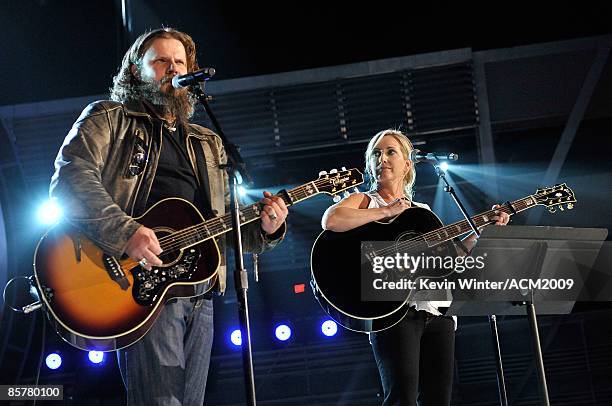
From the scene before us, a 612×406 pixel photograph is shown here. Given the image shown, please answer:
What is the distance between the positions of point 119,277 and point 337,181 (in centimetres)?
110

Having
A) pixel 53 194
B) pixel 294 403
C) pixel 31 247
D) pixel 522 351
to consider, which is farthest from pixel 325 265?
pixel 31 247

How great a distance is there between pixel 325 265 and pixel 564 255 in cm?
122

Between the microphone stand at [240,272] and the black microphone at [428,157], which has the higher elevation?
the black microphone at [428,157]

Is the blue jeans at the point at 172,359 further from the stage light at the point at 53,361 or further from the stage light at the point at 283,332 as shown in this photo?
the stage light at the point at 53,361

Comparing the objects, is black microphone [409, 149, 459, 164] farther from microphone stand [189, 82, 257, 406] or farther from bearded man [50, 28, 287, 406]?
microphone stand [189, 82, 257, 406]

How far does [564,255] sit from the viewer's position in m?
2.93

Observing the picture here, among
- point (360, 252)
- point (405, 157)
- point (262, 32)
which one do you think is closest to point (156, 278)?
point (360, 252)

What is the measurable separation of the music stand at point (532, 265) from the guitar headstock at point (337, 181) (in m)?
0.69

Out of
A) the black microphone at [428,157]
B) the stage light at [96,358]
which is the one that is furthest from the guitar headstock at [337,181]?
the stage light at [96,358]

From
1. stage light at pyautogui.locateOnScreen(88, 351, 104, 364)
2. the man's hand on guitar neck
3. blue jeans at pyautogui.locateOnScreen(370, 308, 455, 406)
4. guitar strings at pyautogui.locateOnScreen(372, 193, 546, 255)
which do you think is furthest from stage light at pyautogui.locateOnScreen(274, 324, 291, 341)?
the man's hand on guitar neck

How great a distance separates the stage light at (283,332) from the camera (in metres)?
→ 5.86

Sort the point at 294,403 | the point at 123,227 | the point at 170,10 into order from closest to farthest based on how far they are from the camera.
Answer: the point at 123,227
the point at 294,403
the point at 170,10

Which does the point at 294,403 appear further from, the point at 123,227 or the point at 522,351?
the point at 123,227

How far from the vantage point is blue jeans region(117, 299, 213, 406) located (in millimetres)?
2510
